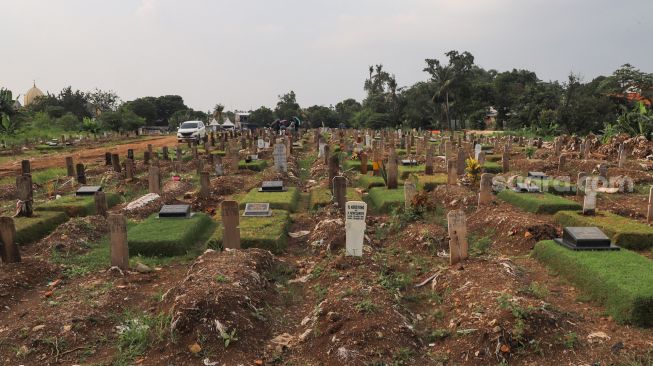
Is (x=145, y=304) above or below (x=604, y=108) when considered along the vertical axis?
below

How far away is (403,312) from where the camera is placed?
593 cm

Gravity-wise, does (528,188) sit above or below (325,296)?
above

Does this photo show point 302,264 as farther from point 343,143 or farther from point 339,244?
point 343,143

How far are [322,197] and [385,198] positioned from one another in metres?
1.88

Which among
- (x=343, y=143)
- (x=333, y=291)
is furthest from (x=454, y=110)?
(x=333, y=291)

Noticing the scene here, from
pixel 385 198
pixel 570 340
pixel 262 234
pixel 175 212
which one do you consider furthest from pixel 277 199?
pixel 570 340

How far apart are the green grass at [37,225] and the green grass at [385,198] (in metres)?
7.76

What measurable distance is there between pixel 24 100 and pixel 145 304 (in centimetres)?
10346

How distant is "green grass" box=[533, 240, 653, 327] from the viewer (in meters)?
5.45

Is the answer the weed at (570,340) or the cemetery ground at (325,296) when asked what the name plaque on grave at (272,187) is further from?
the weed at (570,340)

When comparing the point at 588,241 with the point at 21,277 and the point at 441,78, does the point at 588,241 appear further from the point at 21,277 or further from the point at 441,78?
the point at 441,78

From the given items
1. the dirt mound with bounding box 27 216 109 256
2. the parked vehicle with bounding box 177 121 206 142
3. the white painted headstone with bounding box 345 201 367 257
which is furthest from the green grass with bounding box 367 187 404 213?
the parked vehicle with bounding box 177 121 206 142

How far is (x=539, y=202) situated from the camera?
436 inches

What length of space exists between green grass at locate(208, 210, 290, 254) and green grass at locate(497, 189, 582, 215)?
587 centimetres
